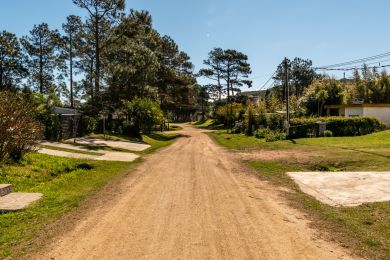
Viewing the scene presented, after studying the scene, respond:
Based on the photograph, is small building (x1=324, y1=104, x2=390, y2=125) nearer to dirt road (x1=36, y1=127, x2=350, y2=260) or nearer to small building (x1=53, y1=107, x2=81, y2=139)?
small building (x1=53, y1=107, x2=81, y2=139)

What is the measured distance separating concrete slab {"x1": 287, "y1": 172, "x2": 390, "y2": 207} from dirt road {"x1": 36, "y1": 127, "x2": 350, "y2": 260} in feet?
4.56

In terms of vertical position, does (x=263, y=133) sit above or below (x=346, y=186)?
above

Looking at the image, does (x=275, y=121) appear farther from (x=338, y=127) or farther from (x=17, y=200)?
(x=17, y=200)

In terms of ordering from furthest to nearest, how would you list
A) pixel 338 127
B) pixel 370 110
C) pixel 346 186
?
pixel 370 110 < pixel 338 127 < pixel 346 186

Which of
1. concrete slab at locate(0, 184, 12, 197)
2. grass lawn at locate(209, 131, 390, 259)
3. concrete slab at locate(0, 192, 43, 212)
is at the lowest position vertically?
grass lawn at locate(209, 131, 390, 259)

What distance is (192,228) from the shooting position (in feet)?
25.5

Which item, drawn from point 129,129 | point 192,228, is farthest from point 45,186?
point 129,129

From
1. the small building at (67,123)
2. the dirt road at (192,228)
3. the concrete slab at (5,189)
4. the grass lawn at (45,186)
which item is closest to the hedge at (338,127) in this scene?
the grass lawn at (45,186)

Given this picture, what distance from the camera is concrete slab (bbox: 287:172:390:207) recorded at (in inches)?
423

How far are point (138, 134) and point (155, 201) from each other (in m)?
31.6

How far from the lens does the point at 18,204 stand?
9.67 meters

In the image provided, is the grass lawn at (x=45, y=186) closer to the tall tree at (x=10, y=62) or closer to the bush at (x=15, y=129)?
the bush at (x=15, y=129)

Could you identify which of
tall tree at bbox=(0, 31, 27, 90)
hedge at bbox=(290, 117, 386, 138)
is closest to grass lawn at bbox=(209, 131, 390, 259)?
hedge at bbox=(290, 117, 386, 138)

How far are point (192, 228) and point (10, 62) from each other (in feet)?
171
